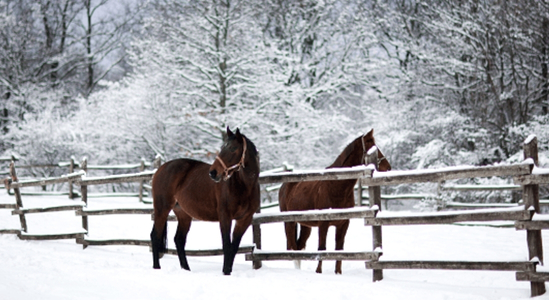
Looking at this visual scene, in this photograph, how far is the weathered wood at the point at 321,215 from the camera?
5816mm

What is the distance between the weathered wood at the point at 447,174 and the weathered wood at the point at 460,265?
765 mm

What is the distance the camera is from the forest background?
14852mm

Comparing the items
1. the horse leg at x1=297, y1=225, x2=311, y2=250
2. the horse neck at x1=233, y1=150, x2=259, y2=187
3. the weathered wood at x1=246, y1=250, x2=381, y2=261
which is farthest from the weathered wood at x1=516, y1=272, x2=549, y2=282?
the horse leg at x1=297, y1=225, x2=311, y2=250

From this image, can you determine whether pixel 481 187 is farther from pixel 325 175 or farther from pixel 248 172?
pixel 248 172

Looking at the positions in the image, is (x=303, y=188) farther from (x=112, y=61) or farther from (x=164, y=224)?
(x=112, y=61)

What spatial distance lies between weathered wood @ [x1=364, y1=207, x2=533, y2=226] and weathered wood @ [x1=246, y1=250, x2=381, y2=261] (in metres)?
0.33

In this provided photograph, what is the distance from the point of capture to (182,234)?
728 centimetres

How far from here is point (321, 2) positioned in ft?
67.8

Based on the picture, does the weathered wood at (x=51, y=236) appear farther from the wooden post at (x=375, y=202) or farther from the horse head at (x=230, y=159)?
the wooden post at (x=375, y=202)

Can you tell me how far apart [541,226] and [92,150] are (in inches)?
731

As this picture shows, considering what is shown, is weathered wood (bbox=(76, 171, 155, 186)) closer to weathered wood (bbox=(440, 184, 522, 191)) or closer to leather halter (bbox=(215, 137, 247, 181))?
leather halter (bbox=(215, 137, 247, 181))

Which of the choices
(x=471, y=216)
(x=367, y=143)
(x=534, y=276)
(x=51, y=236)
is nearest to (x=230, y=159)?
(x=367, y=143)

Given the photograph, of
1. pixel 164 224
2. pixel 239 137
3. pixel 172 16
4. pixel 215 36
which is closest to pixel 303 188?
pixel 239 137

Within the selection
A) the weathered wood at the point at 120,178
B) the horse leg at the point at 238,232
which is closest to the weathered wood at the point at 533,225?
the horse leg at the point at 238,232
